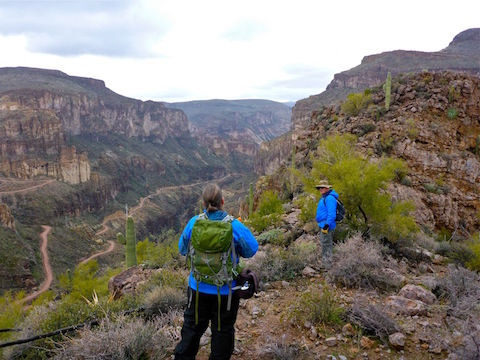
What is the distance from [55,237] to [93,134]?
7641 centimetres

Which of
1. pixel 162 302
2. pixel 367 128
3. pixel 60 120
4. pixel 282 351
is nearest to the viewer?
pixel 282 351

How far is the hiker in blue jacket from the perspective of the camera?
17.9 feet

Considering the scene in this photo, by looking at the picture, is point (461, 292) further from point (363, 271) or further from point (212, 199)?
point (212, 199)

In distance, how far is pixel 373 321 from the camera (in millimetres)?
3678

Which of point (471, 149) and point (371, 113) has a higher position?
point (371, 113)

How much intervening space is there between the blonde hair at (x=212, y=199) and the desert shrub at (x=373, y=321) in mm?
2212

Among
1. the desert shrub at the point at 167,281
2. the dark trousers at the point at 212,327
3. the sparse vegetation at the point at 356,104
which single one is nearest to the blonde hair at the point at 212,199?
the dark trousers at the point at 212,327

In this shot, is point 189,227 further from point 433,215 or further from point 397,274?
point 433,215

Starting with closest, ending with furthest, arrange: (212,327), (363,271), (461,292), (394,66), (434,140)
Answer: (212,327) < (461,292) < (363,271) < (434,140) < (394,66)

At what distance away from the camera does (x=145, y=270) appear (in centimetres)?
809

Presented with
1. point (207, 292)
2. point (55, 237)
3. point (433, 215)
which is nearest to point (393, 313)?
point (207, 292)

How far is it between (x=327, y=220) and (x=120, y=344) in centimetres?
366

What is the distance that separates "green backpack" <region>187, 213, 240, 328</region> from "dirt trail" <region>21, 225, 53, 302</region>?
3401cm

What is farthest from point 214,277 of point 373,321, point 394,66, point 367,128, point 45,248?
point 394,66
